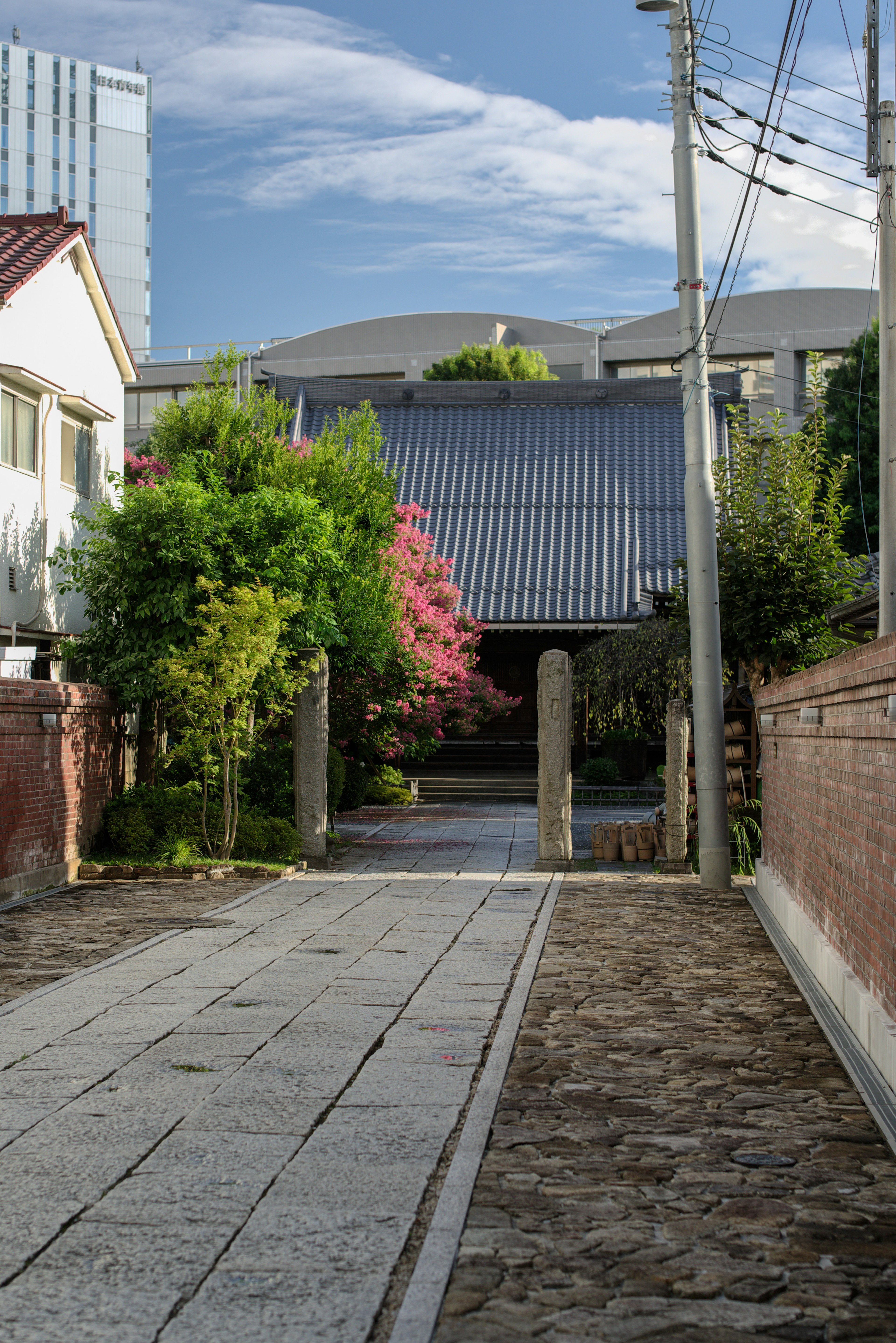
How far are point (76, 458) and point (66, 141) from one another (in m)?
97.4

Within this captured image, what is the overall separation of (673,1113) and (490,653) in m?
20.9

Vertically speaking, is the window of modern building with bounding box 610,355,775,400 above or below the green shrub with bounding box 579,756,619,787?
above

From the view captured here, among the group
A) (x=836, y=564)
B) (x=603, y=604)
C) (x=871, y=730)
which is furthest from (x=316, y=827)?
(x=603, y=604)

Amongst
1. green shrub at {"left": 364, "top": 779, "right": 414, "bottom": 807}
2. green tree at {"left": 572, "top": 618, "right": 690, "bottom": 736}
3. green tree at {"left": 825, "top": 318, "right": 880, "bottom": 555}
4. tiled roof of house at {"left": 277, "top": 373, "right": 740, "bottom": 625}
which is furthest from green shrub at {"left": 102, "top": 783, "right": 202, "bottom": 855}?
green tree at {"left": 825, "top": 318, "right": 880, "bottom": 555}

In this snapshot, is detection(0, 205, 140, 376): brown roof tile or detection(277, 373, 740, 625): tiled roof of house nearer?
detection(0, 205, 140, 376): brown roof tile

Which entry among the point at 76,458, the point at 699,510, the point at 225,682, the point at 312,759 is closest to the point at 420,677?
the point at 312,759

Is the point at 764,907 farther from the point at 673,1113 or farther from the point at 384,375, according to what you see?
the point at 384,375

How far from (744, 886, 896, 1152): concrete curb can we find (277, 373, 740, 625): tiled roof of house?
16.1m

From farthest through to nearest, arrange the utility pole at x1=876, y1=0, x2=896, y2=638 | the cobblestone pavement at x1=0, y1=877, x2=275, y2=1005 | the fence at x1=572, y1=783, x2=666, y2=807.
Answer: the fence at x1=572, y1=783, x2=666, y2=807 < the utility pole at x1=876, y1=0, x2=896, y2=638 < the cobblestone pavement at x1=0, y1=877, x2=275, y2=1005

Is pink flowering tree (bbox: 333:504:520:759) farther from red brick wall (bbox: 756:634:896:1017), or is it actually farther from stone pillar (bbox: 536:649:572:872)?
red brick wall (bbox: 756:634:896:1017)

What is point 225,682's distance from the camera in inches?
512

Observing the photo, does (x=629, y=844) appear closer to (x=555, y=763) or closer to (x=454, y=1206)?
(x=555, y=763)

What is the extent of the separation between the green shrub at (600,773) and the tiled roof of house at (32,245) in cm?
1067

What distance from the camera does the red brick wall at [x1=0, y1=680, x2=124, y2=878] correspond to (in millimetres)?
11258
